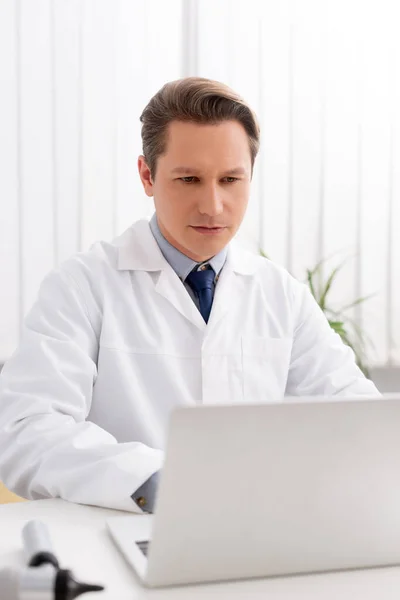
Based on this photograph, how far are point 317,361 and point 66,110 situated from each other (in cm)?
154

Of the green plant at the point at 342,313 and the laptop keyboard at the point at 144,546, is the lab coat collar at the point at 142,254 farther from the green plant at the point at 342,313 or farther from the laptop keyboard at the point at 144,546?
the green plant at the point at 342,313

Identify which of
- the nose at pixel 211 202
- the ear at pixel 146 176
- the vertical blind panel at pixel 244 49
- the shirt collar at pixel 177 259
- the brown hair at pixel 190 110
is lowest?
the shirt collar at pixel 177 259

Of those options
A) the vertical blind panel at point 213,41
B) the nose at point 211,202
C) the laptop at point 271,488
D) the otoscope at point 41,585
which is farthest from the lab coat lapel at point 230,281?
the vertical blind panel at point 213,41

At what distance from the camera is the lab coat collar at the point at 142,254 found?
189cm

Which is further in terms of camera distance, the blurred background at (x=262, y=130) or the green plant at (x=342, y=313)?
the green plant at (x=342, y=313)

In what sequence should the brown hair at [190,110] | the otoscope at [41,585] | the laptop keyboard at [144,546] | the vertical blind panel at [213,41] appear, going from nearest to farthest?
the otoscope at [41,585] → the laptop keyboard at [144,546] → the brown hair at [190,110] → the vertical blind panel at [213,41]

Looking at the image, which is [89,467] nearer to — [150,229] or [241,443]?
[241,443]

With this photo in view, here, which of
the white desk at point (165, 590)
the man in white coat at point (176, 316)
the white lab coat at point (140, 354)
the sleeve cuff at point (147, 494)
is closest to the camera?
the white desk at point (165, 590)

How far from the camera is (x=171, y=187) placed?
69.7 inches

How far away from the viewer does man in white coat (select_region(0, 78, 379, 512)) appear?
1.66 meters

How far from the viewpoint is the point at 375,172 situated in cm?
338

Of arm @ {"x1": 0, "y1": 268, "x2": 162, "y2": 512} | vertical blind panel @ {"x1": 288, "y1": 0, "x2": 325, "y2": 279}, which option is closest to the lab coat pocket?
arm @ {"x1": 0, "y1": 268, "x2": 162, "y2": 512}

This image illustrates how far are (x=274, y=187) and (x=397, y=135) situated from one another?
23.4 inches

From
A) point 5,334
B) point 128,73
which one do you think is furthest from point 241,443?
point 128,73
